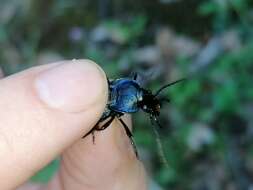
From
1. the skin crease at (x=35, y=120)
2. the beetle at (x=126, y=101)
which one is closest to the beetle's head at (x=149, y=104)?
the beetle at (x=126, y=101)

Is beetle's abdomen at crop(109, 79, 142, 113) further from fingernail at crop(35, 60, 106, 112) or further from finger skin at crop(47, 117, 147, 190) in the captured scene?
fingernail at crop(35, 60, 106, 112)

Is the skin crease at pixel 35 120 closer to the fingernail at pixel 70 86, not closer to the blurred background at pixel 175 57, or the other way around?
the fingernail at pixel 70 86

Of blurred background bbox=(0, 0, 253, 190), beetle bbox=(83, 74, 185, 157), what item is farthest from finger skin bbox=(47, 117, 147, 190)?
blurred background bbox=(0, 0, 253, 190)

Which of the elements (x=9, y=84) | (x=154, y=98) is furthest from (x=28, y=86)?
(x=154, y=98)

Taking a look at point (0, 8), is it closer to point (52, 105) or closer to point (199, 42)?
point (199, 42)

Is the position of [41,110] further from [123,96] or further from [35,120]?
[123,96]
